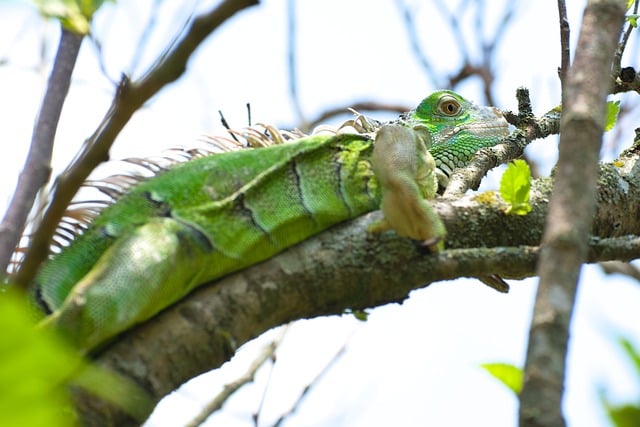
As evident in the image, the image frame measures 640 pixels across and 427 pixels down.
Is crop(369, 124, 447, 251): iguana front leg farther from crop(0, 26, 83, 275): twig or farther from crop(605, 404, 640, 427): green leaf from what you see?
crop(605, 404, 640, 427): green leaf

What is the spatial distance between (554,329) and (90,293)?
225cm

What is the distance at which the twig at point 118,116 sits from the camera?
1974 mm

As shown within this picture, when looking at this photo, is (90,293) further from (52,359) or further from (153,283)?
(52,359)

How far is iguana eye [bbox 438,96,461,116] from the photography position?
22.9 feet

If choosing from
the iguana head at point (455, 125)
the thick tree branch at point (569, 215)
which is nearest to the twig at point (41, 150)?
the thick tree branch at point (569, 215)

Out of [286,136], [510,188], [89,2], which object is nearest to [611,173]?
[510,188]

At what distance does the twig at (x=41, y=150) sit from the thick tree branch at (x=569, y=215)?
178 cm

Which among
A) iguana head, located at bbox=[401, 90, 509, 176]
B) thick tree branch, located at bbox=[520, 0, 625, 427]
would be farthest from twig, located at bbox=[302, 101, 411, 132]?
thick tree branch, located at bbox=[520, 0, 625, 427]

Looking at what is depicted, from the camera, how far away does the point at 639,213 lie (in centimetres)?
588

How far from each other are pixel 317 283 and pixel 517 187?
1.31 metres

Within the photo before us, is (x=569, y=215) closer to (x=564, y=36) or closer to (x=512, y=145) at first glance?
(x=564, y=36)

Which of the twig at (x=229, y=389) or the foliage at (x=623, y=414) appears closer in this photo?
the foliage at (x=623, y=414)

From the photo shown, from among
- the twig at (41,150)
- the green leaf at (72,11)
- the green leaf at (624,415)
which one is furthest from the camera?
the twig at (41,150)

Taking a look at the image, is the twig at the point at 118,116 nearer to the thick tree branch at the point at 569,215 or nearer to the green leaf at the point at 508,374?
the thick tree branch at the point at 569,215
